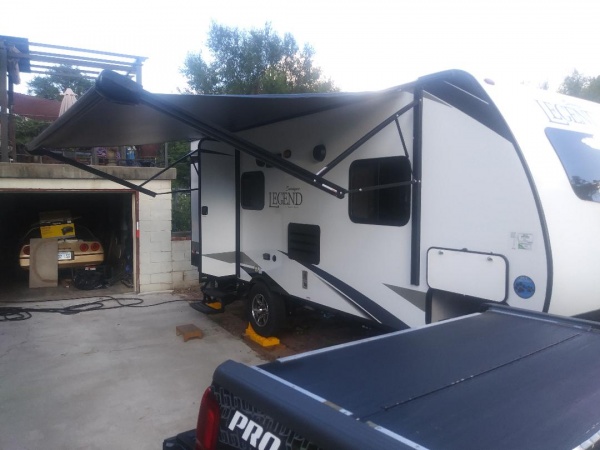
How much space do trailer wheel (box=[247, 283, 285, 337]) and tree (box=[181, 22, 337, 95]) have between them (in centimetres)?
2163

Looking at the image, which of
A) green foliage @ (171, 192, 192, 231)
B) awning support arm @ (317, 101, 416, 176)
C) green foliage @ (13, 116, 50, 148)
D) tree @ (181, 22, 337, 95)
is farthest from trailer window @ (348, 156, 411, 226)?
tree @ (181, 22, 337, 95)

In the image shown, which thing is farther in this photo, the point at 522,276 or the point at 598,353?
the point at 522,276

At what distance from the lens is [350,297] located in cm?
477

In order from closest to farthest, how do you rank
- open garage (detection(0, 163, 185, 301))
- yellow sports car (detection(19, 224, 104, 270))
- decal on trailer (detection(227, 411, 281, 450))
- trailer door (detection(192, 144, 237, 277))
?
1. decal on trailer (detection(227, 411, 281, 450))
2. trailer door (detection(192, 144, 237, 277))
3. open garage (detection(0, 163, 185, 301))
4. yellow sports car (detection(19, 224, 104, 270))

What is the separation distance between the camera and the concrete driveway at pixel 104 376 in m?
3.90

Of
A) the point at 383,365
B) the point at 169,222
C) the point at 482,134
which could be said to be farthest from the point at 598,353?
the point at 169,222

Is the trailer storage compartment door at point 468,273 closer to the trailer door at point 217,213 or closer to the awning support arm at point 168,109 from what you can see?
the awning support arm at point 168,109

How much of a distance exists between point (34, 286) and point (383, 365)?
944 centimetres

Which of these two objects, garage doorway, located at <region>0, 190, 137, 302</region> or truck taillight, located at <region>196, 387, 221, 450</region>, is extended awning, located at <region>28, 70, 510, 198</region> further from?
garage doorway, located at <region>0, 190, 137, 302</region>

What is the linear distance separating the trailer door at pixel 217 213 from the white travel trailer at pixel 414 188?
0.96 meters

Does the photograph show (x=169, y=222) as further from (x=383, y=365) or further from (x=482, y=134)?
(x=383, y=365)

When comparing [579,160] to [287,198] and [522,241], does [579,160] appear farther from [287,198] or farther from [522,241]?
[287,198]

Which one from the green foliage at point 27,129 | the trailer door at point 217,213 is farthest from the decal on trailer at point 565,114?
the green foliage at point 27,129

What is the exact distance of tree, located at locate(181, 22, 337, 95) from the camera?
26734 mm
